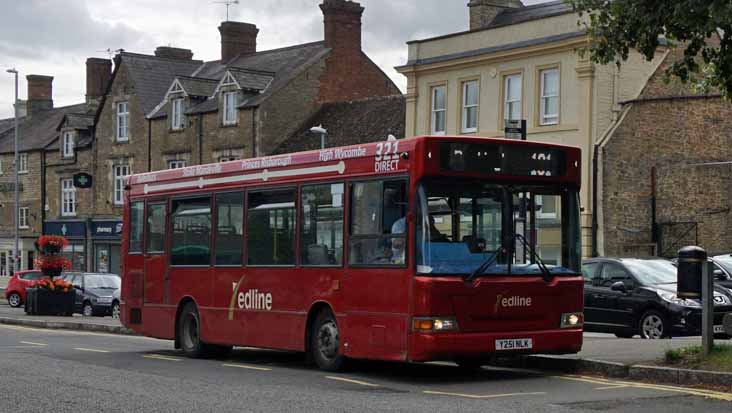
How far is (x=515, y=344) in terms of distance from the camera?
15109 millimetres

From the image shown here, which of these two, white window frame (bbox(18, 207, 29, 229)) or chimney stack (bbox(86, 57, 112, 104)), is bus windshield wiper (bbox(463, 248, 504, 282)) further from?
white window frame (bbox(18, 207, 29, 229))

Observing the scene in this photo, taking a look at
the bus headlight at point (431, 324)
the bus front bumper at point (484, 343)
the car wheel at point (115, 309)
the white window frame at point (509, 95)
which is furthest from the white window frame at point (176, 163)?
the bus headlight at point (431, 324)

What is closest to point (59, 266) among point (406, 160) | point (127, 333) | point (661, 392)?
point (127, 333)

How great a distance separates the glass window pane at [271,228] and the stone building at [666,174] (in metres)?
24.2

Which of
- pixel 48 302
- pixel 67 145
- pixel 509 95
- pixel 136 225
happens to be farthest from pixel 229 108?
pixel 136 225

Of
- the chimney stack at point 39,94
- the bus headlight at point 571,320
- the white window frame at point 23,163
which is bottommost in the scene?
the bus headlight at point 571,320

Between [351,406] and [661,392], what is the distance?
3.33 m

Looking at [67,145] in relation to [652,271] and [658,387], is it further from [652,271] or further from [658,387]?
[658,387]

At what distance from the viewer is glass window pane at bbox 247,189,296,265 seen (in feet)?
56.2

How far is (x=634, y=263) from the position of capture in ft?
79.1

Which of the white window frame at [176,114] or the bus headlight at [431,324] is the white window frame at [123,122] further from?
the bus headlight at [431,324]

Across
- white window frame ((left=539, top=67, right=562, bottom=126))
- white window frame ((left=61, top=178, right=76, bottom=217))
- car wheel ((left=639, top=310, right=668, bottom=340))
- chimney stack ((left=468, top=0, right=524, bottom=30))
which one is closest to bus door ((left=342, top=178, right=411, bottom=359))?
car wheel ((left=639, top=310, right=668, bottom=340))

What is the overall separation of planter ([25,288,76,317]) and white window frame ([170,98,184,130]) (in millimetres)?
22271

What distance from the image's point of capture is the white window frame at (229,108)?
2190 inches
